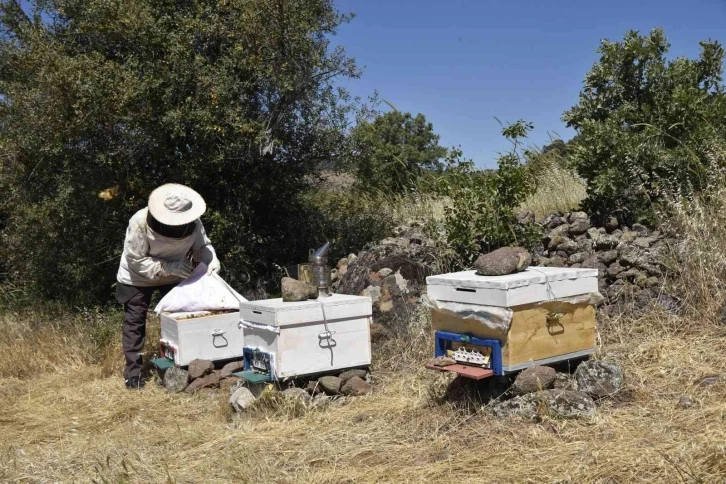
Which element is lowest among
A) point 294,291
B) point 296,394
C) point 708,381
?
Result: point 296,394

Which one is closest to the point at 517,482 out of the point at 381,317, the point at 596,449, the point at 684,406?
the point at 596,449

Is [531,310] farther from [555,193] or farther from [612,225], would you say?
Answer: [555,193]

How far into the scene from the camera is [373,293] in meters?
6.70

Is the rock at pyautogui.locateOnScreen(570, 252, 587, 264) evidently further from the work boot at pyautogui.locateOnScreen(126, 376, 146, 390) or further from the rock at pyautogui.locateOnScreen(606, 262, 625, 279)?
the work boot at pyautogui.locateOnScreen(126, 376, 146, 390)

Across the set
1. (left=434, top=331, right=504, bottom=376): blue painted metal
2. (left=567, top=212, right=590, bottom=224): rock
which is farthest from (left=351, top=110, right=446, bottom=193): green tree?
(left=434, top=331, right=504, bottom=376): blue painted metal

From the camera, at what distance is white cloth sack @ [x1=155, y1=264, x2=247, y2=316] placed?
5895mm

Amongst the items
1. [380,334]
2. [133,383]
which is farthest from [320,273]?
[133,383]

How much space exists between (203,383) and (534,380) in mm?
2700

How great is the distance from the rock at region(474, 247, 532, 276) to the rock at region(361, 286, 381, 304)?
2.31 m

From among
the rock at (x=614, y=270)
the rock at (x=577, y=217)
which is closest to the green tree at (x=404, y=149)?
the rock at (x=577, y=217)

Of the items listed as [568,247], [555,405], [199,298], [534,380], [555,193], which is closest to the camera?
[555,405]

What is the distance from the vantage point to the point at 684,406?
3955 millimetres

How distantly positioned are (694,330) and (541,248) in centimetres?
198

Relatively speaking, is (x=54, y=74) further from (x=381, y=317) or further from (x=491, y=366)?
(x=491, y=366)
